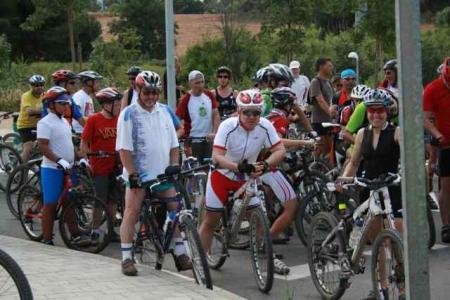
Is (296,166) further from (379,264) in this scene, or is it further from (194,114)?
(379,264)

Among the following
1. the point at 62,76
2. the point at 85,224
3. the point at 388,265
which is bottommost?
the point at 85,224

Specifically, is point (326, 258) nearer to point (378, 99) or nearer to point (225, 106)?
point (378, 99)

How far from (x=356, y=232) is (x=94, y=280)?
228 cm

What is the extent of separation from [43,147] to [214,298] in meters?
3.59

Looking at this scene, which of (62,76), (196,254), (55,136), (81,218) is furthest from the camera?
(62,76)

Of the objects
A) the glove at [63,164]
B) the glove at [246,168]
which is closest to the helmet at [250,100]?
the glove at [246,168]

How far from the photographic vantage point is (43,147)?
9648 millimetres

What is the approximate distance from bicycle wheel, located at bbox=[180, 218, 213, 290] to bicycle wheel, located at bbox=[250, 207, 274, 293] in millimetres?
554

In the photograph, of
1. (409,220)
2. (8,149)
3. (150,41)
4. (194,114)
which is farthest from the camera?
(150,41)

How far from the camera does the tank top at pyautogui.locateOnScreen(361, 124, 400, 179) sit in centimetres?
720

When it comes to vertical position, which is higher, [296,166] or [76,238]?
[296,166]

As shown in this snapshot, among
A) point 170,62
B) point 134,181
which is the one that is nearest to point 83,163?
point 134,181

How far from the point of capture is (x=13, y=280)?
529 cm

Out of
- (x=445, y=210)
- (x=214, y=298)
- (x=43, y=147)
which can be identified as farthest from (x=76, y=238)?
(x=445, y=210)
